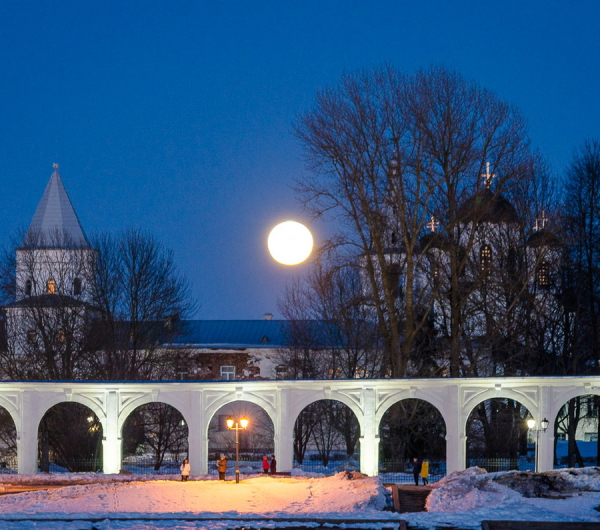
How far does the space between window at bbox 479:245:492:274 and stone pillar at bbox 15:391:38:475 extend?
15.8m

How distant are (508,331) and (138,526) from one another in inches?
844

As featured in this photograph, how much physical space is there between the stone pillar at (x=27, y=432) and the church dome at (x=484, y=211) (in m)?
15.5

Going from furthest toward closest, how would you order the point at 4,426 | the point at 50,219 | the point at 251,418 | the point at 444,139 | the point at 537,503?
the point at 50,219 → the point at 251,418 → the point at 4,426 → the point at 444,139 → the point at 537,503

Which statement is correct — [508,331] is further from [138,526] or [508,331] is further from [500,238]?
[138,526]

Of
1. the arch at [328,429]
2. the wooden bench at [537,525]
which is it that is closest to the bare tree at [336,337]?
the arch at [328,429]

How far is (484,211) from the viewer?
36.2 metres

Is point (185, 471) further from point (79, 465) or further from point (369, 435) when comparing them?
point (79, 465)

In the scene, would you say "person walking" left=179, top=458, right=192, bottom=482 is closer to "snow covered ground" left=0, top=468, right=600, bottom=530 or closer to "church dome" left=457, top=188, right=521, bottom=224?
"snow covered ground" left=0, top=468, right=600, bottom=530

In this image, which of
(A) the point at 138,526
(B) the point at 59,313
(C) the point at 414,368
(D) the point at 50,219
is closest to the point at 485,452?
(C) the point at 414,368

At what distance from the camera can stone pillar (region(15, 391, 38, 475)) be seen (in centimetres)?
3111

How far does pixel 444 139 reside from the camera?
36.1 m

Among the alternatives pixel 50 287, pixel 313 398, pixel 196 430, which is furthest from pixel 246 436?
pixel 313 398

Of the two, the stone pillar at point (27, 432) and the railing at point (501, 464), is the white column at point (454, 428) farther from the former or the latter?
the stone pillar at point (27, 432)

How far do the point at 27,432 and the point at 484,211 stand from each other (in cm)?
1718
